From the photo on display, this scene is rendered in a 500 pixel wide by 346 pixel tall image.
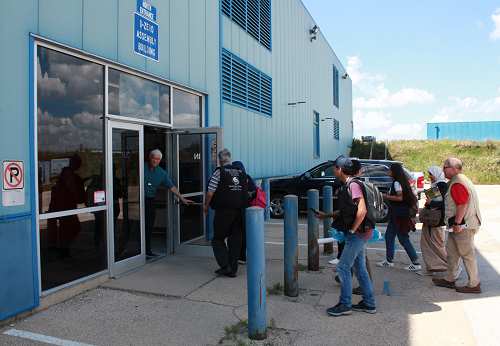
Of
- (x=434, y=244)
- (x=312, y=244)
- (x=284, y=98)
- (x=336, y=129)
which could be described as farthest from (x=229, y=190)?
(x=336, y=129)

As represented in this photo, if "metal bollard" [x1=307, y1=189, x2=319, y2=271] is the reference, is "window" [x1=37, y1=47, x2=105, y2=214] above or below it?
above

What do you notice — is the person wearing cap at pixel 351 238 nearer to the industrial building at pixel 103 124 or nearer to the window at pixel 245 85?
the industrial building at pixel 103 124

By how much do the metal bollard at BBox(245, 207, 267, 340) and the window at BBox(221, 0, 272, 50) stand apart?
6849 mm

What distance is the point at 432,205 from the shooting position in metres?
6.16

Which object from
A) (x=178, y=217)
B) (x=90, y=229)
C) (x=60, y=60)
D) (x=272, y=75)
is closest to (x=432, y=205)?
(x=178, y=217)

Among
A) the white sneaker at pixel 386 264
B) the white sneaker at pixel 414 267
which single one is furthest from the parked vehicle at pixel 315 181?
the white sneaker at pixel 414 267

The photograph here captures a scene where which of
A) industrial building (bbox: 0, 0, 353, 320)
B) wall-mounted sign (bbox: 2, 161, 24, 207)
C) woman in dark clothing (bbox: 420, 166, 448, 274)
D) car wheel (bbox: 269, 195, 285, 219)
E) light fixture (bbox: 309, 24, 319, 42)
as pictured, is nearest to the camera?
wall-mounted sign (bbox: 2, 161, 24, 207)

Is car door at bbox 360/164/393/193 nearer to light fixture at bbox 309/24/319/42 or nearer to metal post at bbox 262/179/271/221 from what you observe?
metal post at bbox 262/179/271/221

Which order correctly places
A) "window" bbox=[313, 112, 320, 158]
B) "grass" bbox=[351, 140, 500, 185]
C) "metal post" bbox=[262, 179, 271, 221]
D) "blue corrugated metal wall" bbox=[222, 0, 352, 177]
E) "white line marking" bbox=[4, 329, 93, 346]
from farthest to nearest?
"grass" bbox=[351, 140, 500, 185] → "window" bbox=[313, 112, 320, 158] → "metal post" bbox=[262, 179, 271, 221] → "blue corrugated metal wall" bbox=[222, 0, 352, 177] → "white line marking" bbox=[4, 329, 93, 346]

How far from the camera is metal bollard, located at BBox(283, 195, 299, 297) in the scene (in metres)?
5.32

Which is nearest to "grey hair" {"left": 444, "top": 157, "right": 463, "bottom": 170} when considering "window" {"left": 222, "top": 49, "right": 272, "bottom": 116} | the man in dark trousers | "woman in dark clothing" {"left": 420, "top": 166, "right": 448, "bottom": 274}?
"woman in dark clothing" {"left": 420, "top": 166, "right": 448, "bottom": 274}

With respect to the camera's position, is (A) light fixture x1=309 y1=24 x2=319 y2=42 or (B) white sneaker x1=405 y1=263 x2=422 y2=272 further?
(A) light fixture x1=309 y1=24 x2=319 y2=42

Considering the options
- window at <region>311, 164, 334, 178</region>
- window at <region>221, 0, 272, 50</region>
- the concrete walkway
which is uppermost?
window at <region>221, 0, 272, 50</region>

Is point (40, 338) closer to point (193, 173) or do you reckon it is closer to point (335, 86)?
point (193, 173)
